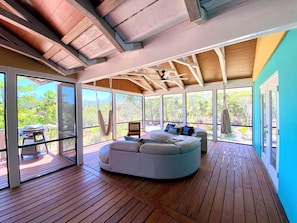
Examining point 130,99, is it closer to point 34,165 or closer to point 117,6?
point 34,165

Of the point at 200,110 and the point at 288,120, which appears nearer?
the point at 288,120

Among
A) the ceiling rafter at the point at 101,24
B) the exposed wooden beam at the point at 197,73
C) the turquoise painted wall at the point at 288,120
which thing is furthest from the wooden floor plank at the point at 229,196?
the exposed wooden beam at the point at 197,73

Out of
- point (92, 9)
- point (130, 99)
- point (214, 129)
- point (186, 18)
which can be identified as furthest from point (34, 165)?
point (214, 129)

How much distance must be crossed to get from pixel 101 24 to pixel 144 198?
Answer: 275 centimetres

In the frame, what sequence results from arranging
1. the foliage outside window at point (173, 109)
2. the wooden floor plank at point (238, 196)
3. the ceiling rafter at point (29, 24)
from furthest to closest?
the foliage outside window at point (173, 109), the wooden floor plank at point (238, 196), the ceiling rafter at point (29, 24)

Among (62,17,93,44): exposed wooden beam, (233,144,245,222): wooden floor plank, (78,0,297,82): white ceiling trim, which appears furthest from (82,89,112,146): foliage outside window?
(233,144,245,222): wooden floor plank

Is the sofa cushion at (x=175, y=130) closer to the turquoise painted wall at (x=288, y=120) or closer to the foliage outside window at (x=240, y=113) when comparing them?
the foliage outside window at (x=240, y=113)

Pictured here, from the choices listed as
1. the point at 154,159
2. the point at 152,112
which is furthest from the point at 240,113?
the point at 154,159

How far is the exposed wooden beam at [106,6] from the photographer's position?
57.9 inches

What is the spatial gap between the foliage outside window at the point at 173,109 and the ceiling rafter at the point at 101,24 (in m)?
5.93

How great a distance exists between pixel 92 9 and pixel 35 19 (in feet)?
3.44

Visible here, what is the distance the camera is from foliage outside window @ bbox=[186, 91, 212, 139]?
22.4ft

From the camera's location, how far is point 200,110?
713 cm

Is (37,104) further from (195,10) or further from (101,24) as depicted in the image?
(195,10)
